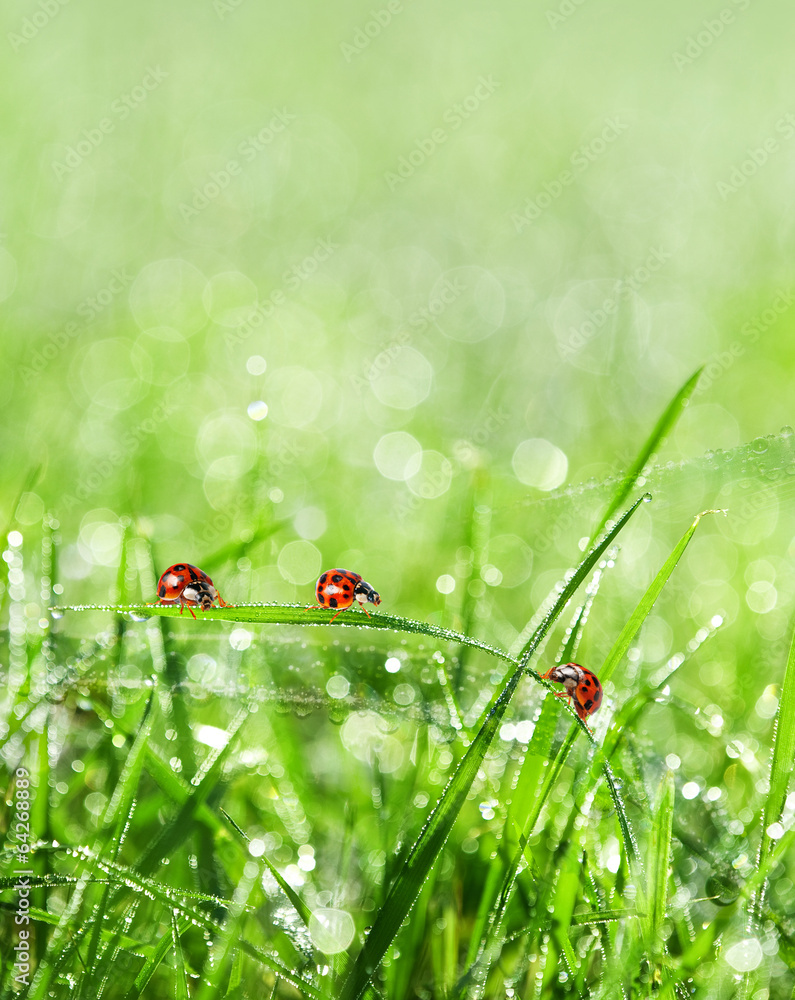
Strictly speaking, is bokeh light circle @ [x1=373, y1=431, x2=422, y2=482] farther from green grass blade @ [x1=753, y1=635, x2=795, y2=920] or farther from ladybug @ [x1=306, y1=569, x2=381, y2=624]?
green grass blade @ [x1=753, y1=635, x2=795, y2=920]

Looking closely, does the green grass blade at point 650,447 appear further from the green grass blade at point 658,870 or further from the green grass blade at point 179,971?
the green grass blade at point 179,971

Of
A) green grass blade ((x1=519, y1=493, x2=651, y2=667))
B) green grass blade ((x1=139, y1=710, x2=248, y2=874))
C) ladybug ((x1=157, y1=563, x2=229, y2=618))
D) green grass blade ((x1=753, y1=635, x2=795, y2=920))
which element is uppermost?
green grass blade ((x1=519, y1=493, x2=651, y2=667))

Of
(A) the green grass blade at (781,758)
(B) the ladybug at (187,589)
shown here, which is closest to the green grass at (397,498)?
(A) the green grass blade at (781,758)

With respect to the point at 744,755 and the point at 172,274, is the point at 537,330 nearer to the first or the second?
the point at 172,274

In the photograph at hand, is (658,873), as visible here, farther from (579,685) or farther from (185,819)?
(185,819)

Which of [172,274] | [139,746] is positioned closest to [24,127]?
[172,274]

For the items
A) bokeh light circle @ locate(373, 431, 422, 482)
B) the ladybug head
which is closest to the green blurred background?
bokeh light circle @ locate(373, 431, 422, 482)
